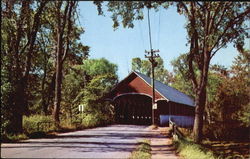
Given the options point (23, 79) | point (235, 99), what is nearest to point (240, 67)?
point (235, 99)

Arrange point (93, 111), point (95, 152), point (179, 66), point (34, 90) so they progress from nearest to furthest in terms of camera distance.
Answer: point (95, 152) → point (93, 111) → point (34, 90) → point (179, 66)

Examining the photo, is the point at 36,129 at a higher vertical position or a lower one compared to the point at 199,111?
lower

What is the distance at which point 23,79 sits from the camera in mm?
17219

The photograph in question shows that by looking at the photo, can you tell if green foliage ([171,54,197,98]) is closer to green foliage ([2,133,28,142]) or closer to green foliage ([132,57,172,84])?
green foliage ([132,57,172,84])

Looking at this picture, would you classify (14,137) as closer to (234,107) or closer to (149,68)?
(234,107)

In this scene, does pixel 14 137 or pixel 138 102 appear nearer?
pixel 14 137

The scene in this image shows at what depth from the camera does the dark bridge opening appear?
39.5 meters

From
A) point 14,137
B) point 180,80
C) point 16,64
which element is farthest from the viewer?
point 180,80

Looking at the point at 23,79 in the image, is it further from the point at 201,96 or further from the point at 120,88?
the point at 120,88

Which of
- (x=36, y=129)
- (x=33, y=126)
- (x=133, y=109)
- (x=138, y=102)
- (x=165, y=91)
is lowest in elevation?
(x=36, y=129)

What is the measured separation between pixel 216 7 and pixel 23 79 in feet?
42.5

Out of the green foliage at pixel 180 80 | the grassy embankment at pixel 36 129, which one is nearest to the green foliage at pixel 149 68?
the green foliage at pixel 180 80

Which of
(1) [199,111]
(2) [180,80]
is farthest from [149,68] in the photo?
(1) [199,111]

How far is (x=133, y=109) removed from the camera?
40344mm
